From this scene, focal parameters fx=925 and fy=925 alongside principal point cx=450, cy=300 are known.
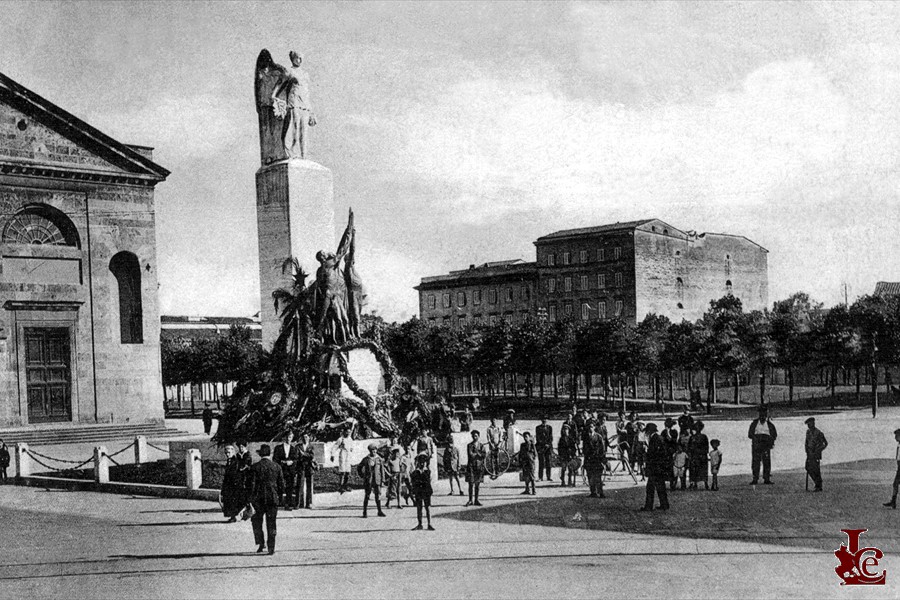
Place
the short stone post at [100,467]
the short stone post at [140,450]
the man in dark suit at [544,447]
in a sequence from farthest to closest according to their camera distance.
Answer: the short stone post at [140,450] < the short stone post at [100,467] < the man in dark suit at [544,447]

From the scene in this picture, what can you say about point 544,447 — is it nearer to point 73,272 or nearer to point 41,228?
point 73,272

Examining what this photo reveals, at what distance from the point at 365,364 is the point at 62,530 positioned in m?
8.19

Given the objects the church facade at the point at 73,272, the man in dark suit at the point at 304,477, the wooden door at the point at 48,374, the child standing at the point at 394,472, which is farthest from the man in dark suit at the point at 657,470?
the wooden door at the point at 48,374

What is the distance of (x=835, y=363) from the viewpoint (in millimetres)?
44031

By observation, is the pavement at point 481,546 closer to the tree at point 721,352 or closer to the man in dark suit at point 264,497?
the man in dark suit at point 264,497

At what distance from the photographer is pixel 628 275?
7419 centimetres

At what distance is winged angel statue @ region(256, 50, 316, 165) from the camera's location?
20.8 m

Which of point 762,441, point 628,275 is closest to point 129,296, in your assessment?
point 762,441

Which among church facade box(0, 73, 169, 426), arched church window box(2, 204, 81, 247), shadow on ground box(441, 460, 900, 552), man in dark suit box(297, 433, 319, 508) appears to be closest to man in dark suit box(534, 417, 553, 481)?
shadow on ground box(441, 460, 900, 552)

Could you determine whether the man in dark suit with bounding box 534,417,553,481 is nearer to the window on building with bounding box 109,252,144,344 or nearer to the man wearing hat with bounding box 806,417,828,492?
the man wearing hat with bounding box 806,417,828,492

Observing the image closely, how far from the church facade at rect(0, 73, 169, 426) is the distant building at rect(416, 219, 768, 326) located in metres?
42.0

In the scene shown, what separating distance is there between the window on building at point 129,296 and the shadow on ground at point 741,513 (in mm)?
24807

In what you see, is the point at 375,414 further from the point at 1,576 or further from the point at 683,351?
the point at 683,351

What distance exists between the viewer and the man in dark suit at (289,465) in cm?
1505
